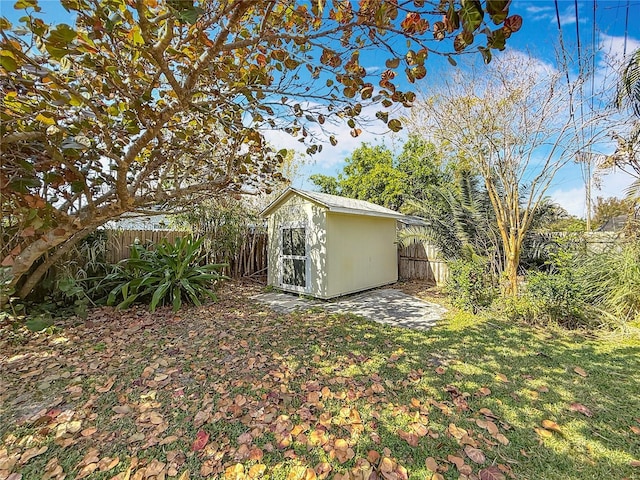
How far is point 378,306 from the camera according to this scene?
6.44 meters

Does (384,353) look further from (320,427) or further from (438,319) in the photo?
(438,319)

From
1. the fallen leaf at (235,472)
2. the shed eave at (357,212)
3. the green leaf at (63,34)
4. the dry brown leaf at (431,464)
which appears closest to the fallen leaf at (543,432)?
the dry brown leaf at (431,464)

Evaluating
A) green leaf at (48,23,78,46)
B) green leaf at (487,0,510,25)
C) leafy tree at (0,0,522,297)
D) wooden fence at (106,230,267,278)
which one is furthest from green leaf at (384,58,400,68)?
wooden fence at (106,230,267,278)

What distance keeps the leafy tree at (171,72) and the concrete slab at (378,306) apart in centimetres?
344

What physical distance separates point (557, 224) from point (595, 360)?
473 cm

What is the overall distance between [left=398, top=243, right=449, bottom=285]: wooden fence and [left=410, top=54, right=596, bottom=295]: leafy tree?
2914 mm

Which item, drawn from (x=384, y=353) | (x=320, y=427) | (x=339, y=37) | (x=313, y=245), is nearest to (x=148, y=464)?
(x=320, y=427)

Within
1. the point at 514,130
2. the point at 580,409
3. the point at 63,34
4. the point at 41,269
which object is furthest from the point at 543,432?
the point at 41,269

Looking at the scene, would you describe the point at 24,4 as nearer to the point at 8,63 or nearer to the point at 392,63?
the point at 8,63

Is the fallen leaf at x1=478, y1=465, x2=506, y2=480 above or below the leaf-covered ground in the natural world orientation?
below

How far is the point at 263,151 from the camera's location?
4.65 meters

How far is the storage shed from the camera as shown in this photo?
276 inches

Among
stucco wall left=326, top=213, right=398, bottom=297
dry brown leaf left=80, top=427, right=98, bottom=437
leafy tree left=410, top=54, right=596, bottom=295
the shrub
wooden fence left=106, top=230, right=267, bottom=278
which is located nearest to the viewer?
dry brown leaf left=80, top=427, right=98, bottom=437

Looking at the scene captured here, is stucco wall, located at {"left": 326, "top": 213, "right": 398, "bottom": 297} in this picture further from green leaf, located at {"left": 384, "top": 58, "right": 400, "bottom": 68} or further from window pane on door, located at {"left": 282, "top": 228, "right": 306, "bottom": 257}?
green leaf, located at {"left": 384, "top": 58, "right": 400, "bottom": 68}
